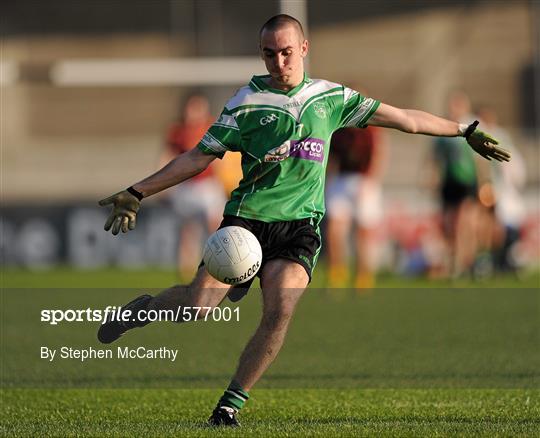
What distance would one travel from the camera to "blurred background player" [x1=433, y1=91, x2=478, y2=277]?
646 inches

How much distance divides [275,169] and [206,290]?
27.3 inches

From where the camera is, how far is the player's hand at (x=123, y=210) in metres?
5.68

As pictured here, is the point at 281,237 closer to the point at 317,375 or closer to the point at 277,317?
the point at 277,317

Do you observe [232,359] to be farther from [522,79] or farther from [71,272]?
[522,79]

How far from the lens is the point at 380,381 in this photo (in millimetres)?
7504

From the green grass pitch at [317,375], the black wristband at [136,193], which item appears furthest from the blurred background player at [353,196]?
the black wristband at [136,193]

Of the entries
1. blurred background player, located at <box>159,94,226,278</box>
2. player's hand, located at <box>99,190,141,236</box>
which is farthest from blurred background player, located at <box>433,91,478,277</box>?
player's hand, located at <box>99,190,141,236</box>

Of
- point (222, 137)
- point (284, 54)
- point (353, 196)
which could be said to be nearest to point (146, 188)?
point (222, 137)

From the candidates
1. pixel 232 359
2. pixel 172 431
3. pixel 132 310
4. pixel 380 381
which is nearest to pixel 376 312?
pixel 232 359

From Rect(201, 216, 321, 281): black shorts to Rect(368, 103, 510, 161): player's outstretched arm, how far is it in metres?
0.70

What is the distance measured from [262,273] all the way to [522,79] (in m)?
26.2

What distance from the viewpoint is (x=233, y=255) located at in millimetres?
5613

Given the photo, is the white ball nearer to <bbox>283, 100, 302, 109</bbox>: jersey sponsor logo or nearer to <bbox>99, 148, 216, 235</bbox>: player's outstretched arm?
<bbox>99, 148, 216, 235</bbox>: player's outstretched arm

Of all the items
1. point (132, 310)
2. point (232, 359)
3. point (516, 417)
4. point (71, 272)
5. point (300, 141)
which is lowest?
point (71, 272)
